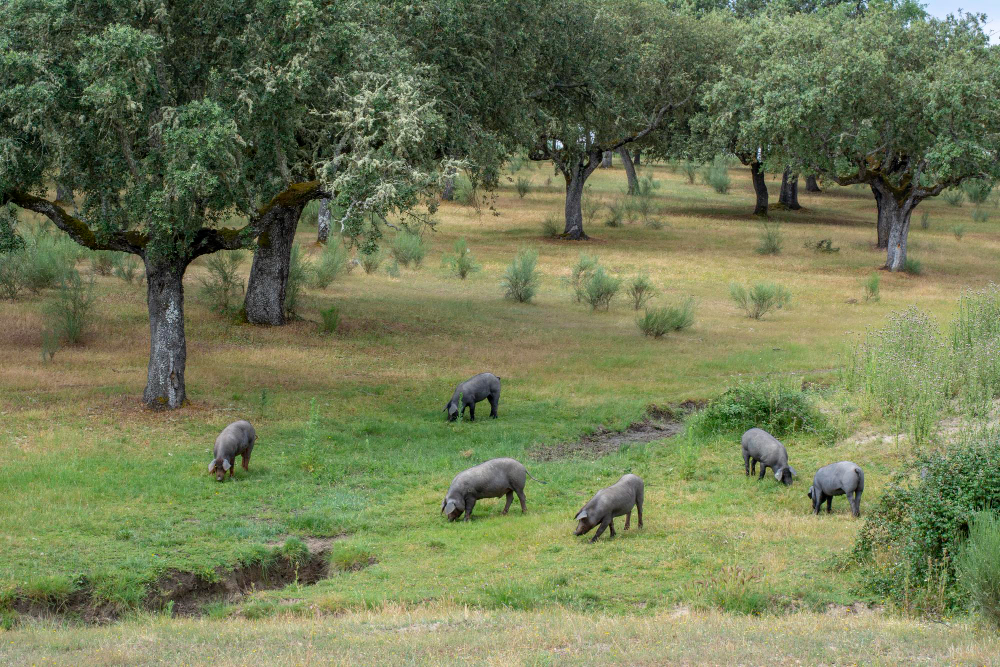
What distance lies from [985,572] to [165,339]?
Answer: 1297 centimetres

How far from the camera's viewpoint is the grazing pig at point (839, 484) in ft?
38.2

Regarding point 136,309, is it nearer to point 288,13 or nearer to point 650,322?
point 288,13

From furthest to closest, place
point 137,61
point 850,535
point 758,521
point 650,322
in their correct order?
point 650,322 < point 137,61 < point 758,521 < point 850,535

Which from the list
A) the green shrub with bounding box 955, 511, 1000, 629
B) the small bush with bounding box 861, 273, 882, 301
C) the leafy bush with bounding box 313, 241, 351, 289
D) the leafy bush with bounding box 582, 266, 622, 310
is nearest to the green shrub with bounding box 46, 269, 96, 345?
the leafy bush with bounding box 313, 241, 351, 289

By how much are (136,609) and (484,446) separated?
7261mm

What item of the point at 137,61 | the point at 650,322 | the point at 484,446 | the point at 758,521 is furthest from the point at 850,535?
the point at 650,322

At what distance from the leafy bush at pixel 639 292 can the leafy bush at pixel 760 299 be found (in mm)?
2787

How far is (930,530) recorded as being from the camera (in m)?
9.25

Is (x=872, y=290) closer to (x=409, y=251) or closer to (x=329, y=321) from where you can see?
(x=409, y=251)

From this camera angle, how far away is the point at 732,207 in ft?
191

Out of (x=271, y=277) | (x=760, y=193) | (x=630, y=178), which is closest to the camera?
(x=271, y=277)

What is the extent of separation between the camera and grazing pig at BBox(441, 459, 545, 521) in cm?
1191

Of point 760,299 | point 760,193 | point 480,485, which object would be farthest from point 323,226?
point 760,193

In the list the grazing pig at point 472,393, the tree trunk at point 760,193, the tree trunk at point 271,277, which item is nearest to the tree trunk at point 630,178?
the tree trunk at point 760,193
